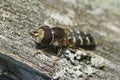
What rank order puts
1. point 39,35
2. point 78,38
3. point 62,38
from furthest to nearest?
1. point 78,38
2. point 62,38
3. point 39,35

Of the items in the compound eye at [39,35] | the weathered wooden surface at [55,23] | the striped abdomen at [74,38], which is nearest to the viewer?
the weathered wooden surface at [55,23]

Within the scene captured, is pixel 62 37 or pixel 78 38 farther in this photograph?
pixel 78 38

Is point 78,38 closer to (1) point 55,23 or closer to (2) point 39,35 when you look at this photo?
(1) point 55,23

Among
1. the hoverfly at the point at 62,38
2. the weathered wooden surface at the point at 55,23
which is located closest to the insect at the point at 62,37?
the hoverfly at the point at 62,38

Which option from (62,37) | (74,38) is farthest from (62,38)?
(74,38)

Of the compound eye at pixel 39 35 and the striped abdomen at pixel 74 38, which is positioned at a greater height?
the compound eye at pixel 39 35

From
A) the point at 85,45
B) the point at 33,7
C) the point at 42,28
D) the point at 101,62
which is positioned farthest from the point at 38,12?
the point at 101,62

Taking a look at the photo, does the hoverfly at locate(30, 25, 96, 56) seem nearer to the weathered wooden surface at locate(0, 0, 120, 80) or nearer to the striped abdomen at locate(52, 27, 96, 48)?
the striped abdomen at locate(52, 27, 96, 48)

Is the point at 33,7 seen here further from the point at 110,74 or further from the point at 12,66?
the point at 110,74

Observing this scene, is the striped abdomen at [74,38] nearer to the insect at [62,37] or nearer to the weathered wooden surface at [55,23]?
the insect at [62,37]

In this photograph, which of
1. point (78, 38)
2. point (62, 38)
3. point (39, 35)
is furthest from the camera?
point (78, 38)
